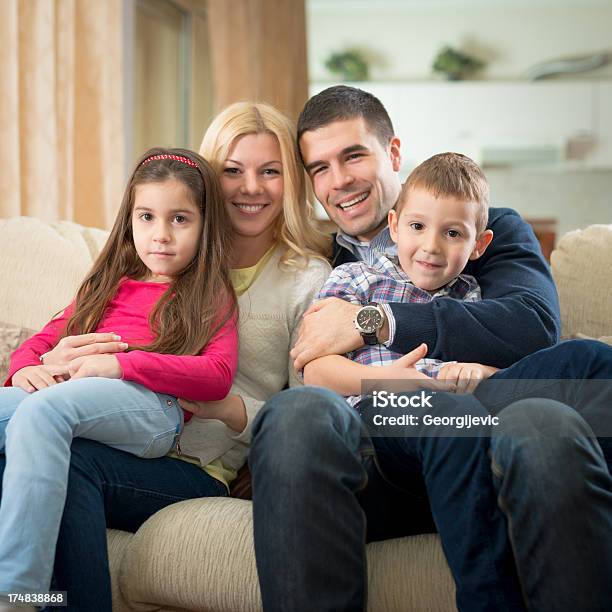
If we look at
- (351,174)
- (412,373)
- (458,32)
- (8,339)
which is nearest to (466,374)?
(412,373)

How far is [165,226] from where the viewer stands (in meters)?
1.65

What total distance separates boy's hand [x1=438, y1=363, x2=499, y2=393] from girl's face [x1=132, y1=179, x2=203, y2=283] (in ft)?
1.89

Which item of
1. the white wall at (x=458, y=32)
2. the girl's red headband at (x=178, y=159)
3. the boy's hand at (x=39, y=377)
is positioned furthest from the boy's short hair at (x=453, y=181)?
the white wall at (x=458, y=32)

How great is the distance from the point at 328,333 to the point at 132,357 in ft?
1.21

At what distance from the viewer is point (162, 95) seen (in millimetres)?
5121

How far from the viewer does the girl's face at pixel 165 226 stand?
1.65 meters

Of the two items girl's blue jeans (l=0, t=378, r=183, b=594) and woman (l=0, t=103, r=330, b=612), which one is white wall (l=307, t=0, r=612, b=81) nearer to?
woman (l=0, t=103, r=330, b=612)

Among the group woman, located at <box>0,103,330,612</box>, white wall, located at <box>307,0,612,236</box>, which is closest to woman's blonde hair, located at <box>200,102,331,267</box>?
Answer: woman, located at <box>0,103,330,612</box>

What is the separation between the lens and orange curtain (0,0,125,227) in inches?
112

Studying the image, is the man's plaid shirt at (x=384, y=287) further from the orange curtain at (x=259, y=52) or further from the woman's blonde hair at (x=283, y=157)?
the orange curtain at (x=259, y=52)

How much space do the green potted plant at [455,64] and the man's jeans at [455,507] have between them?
560 centimetres

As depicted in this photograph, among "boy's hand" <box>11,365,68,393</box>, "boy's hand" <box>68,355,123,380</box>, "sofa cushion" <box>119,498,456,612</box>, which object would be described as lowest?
"sofa cushion" <box>119,498,456,612</box>

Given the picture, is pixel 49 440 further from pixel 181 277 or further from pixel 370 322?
pixel 370 322

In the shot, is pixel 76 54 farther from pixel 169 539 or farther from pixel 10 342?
pixel 169 539
